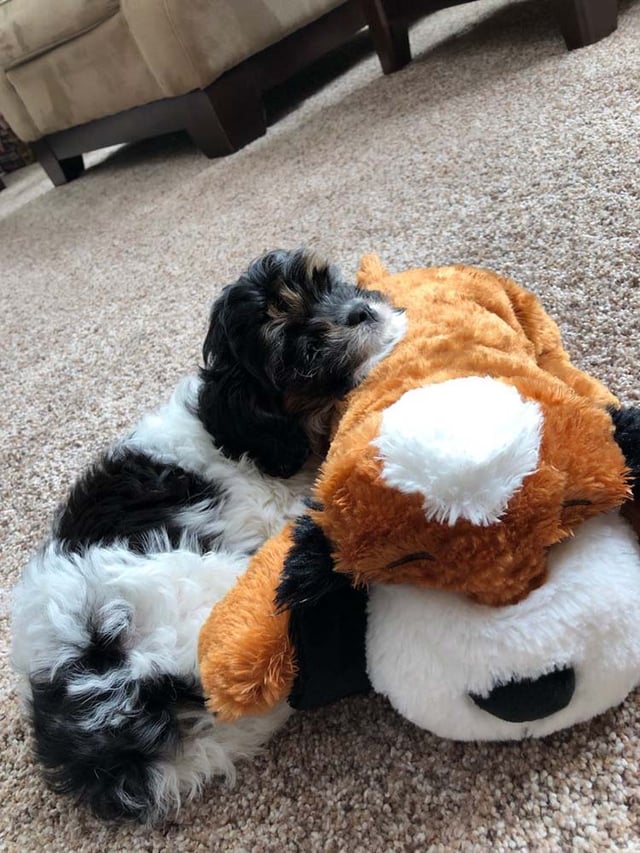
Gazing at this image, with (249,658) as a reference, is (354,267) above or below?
below

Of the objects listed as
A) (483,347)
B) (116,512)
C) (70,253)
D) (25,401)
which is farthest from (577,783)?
(70,253)

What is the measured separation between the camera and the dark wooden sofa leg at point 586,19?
6.14 ft

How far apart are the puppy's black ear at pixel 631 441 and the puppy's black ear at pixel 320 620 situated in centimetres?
27

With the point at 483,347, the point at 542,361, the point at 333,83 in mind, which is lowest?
the point at 333,83

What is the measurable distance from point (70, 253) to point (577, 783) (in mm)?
2381

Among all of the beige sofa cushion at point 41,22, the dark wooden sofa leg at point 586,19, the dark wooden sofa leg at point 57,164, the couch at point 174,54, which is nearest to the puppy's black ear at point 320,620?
the dark wooden sofa leg at point 586,19

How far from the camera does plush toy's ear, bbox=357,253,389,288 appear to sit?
3.58ft

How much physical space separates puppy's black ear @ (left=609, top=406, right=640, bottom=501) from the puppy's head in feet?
1.18

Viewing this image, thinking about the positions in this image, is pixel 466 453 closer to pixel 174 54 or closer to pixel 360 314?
pixel 360 314

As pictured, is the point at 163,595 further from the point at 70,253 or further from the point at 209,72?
the point at 209,72

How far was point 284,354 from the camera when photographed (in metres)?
0.95

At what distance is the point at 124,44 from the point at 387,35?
97cm

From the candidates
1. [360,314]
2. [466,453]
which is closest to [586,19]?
[360,314]

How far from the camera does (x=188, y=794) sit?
2.53 ft
